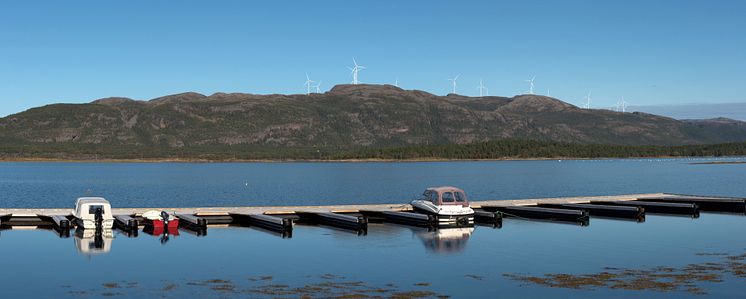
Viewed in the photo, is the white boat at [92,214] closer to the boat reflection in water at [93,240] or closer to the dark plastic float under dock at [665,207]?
the boat reflection in water at [93,240]

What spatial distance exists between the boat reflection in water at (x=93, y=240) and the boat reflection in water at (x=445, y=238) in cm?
1814

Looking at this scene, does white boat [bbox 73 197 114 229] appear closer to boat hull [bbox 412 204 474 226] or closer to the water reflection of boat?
the water reflection of boat

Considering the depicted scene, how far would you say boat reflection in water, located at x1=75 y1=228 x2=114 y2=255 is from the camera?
44812mm

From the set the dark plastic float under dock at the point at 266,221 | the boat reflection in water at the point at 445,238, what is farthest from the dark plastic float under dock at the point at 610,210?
the dark plastic float under dock at the point at 266,221

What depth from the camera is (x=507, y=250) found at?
45.1 m

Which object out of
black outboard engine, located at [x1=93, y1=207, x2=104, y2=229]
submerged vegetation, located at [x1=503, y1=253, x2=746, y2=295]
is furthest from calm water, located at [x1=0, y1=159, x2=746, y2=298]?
black outboard engine, located at [x1=93, y1=207, x2=104, y2=229]

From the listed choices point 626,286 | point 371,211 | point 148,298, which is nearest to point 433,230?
point 371,211

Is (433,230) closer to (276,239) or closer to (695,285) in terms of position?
(276,239)

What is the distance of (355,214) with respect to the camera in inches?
2505

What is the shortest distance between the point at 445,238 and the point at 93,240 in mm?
21330

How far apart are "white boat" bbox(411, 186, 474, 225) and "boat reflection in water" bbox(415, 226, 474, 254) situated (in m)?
0.87

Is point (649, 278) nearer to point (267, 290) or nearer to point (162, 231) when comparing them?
point (267, 290)

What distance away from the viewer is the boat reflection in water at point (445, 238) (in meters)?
45.3

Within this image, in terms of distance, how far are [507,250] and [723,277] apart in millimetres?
12579
